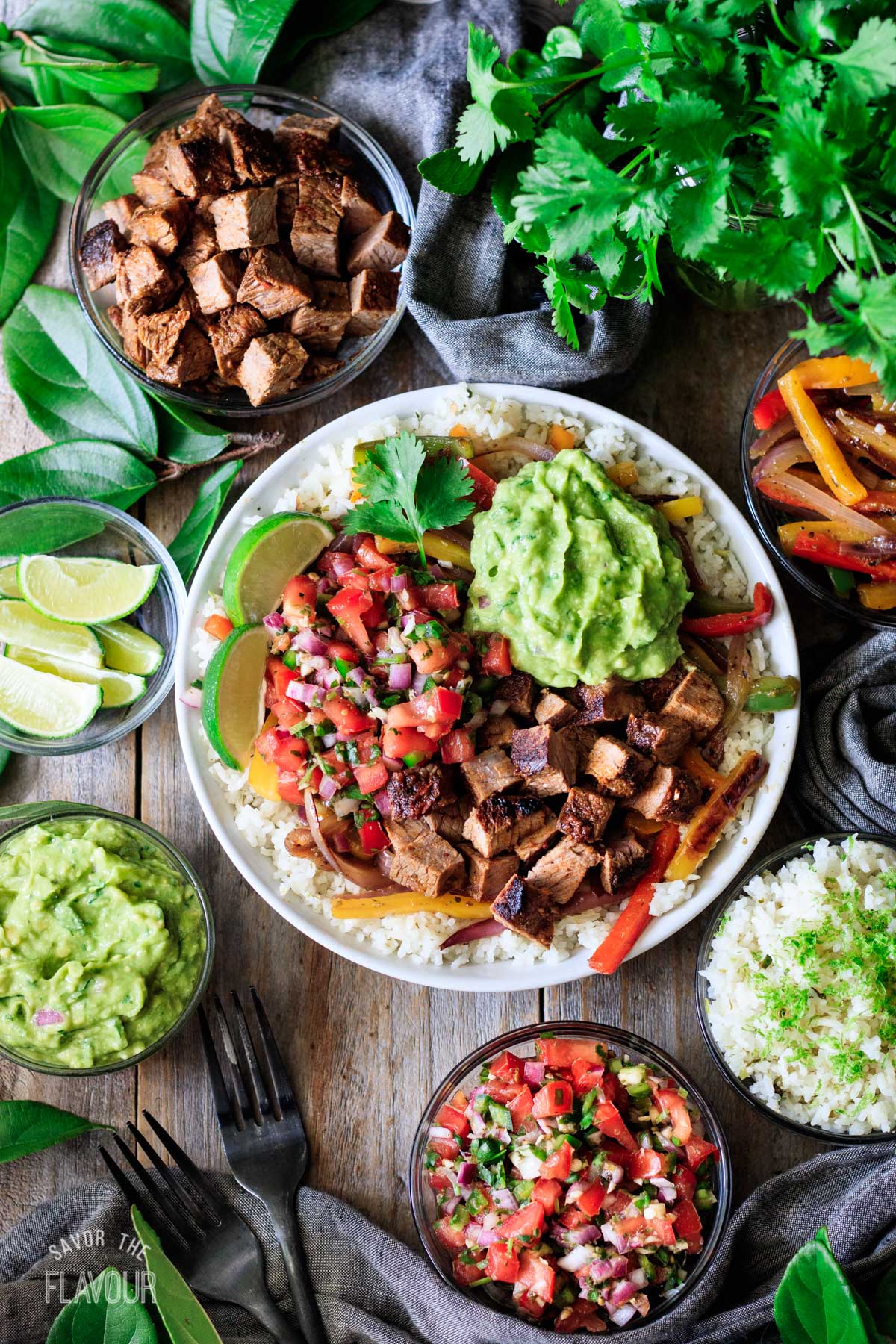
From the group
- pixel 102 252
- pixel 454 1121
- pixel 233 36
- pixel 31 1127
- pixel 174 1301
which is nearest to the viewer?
pixel 174 1301

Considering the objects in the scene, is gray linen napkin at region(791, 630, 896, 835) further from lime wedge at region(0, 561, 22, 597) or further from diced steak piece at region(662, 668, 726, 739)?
lime wedge at region(0, 561, 22, 597)

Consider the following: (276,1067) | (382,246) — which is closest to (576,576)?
(382,246)

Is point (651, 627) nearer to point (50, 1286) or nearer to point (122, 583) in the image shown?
point (122, 583)

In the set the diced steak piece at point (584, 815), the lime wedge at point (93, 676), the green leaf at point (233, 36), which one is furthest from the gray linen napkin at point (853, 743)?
the green leaf at point (233, 36)

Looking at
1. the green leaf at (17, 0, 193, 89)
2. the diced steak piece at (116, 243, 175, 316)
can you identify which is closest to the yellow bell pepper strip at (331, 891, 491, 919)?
the diced steak piece at (116, 243, 175, 316)

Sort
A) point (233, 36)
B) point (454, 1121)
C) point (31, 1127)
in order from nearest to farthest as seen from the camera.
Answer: point (454, 1121), point (31, 1127), point (233, 36)

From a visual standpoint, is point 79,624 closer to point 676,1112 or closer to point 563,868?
point 563,868
